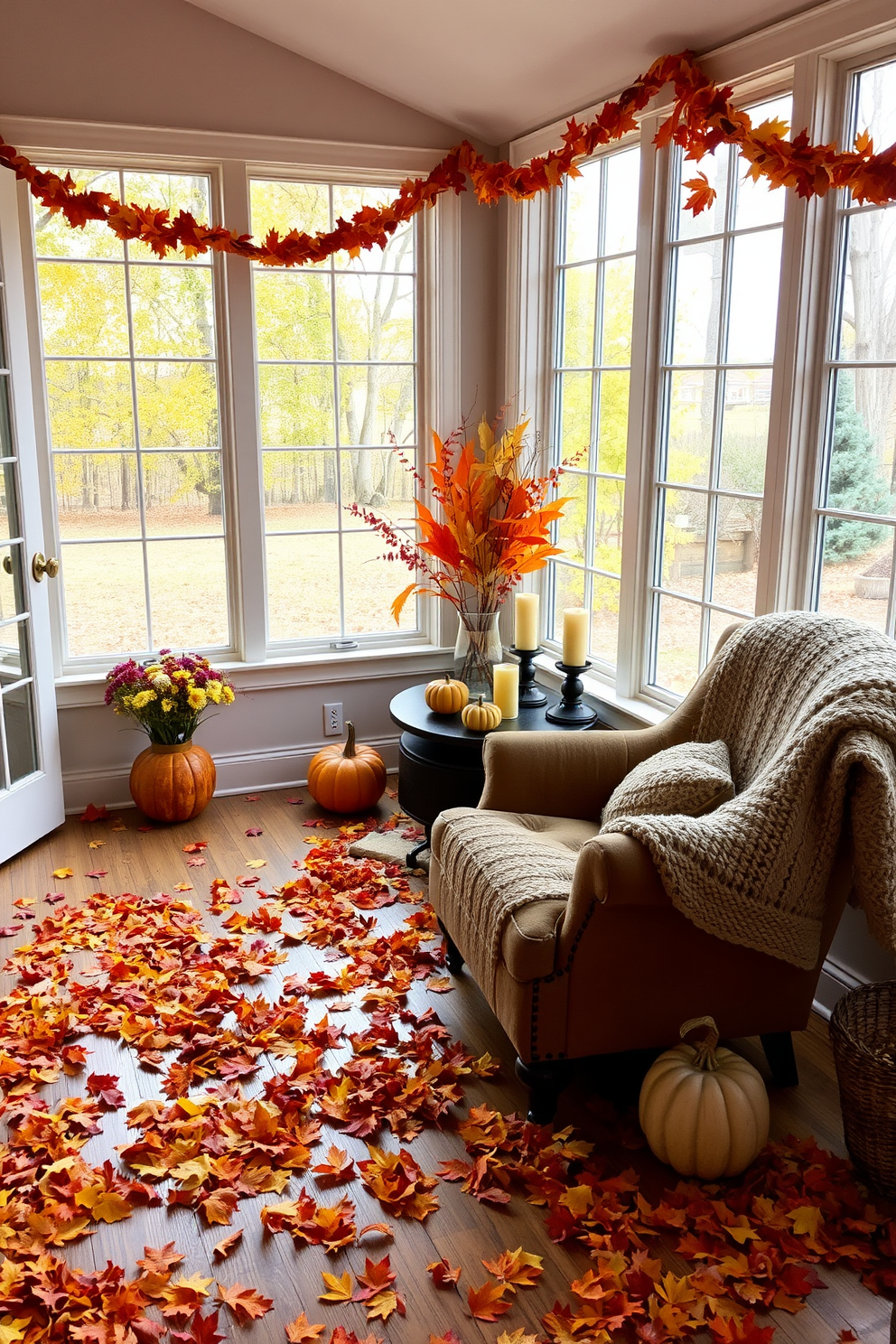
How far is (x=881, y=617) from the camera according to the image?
8.37 feet

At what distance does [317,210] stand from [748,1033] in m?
3.18

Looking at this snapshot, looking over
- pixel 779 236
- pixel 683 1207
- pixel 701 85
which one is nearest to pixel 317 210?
pixel 701 85

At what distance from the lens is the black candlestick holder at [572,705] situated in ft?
10.9

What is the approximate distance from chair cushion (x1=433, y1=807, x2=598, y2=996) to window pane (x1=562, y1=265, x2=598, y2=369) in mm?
1795

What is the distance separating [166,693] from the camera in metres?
3.74

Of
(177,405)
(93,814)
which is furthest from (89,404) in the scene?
(93,814)

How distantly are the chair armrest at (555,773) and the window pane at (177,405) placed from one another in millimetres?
1893

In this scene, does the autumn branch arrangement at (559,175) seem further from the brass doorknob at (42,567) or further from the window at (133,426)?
the brass doorknob at (42,567)

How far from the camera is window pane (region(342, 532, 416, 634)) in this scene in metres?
4.29

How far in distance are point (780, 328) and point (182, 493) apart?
224 centimetres

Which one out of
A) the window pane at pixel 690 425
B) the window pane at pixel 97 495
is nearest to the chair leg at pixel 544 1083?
the window pane at pixel 690 425

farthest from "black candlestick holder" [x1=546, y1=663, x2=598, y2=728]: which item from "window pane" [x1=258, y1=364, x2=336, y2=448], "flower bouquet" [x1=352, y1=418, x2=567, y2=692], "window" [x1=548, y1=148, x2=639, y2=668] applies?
"window pane" [x1=258, y1=364, x2=336, y2=448]

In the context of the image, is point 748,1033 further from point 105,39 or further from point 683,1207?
point 105,39

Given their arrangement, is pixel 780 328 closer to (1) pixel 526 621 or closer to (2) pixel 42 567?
(1) pixel 526 621
